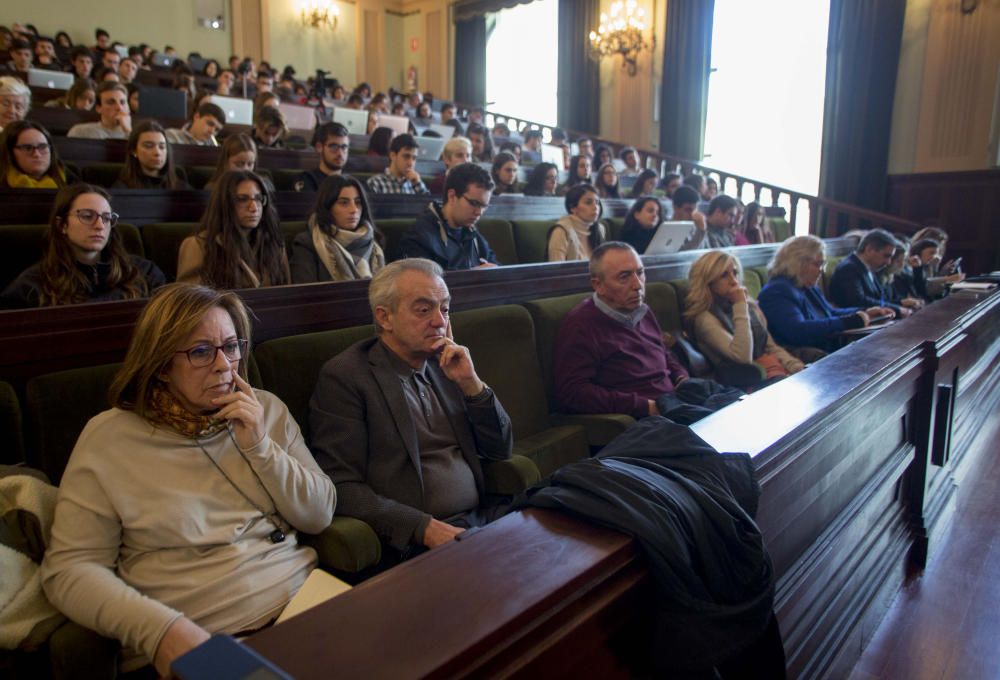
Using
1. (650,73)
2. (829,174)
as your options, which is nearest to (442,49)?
(650,73)

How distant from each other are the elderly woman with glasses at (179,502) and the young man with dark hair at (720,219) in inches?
145

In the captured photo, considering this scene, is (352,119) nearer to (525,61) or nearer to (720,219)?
(720,219)

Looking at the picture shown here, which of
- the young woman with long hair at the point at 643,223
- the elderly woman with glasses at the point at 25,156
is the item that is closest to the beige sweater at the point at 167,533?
the elderly woman with glasses at the point at 25,156

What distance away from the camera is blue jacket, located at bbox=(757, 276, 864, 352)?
2926 mm

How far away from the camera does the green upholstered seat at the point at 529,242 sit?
3.71 m

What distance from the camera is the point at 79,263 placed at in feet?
6.46

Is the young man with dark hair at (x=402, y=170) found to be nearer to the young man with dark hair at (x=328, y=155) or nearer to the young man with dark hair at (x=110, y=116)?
the young man with dark hair at (x=328, y=155)

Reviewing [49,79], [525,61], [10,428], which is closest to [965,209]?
[525,61]

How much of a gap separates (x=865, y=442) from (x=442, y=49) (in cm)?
1154

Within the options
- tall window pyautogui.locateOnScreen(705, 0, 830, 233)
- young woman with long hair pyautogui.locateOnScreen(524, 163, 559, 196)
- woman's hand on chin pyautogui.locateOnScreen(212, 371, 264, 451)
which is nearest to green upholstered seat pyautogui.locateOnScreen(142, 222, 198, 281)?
woman's hand on chin pyautogui.locateOnScreen(212, 371, 264, 451)

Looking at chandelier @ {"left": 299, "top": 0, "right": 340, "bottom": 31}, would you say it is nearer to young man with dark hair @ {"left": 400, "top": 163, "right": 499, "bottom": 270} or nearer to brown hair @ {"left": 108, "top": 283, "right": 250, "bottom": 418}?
young man with dark hair @ {"left": 400, "top": 163, "right": 499, "bottom": 270}

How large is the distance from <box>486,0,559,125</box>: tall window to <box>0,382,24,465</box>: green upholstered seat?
9.70 meters

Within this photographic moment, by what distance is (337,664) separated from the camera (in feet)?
1.87

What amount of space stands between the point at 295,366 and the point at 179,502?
0.50m
